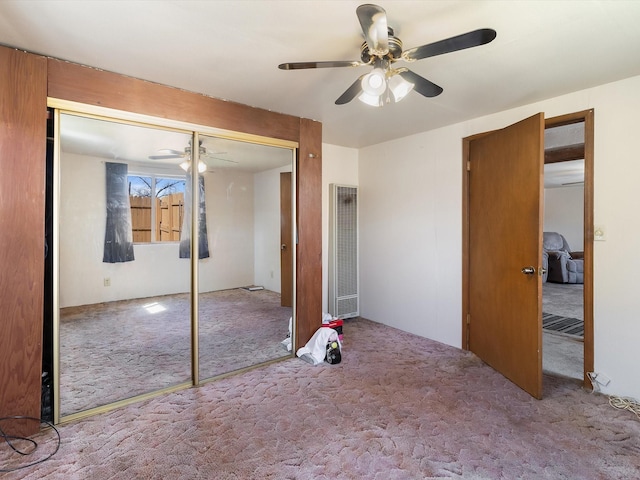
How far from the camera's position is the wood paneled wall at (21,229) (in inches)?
76.0

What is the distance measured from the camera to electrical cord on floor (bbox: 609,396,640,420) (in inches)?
89.7

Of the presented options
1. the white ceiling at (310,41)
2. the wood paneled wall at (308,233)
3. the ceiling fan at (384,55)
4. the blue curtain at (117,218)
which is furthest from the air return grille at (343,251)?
the blue curtain at (117,218)

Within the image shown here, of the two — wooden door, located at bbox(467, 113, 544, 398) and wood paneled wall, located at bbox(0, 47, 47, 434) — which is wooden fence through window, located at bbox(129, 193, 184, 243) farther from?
wooden door, located at bbox(467, 113, 544, 398)

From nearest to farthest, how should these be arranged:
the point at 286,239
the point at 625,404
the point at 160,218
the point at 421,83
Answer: the point at 421,83 < the point at 625,404 < the point at 160,218 < the point at 286,239

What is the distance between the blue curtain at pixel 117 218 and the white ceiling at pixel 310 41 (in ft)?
2.27

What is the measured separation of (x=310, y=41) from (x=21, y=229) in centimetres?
199

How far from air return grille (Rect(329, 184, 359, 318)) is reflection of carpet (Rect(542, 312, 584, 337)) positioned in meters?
2.39

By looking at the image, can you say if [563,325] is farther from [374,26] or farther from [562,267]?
[374,26]

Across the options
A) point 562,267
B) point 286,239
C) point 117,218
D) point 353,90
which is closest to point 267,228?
point 286,239

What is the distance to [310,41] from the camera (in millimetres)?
1885

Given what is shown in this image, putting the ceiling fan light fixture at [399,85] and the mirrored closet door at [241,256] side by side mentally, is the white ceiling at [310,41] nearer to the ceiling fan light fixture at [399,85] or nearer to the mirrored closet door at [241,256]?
the ceiling fan light fixture at [399,85]

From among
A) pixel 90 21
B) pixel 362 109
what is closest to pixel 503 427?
pixel 362 109

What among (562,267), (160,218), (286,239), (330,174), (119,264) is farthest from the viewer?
(562,267)

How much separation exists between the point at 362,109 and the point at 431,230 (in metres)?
1.50
